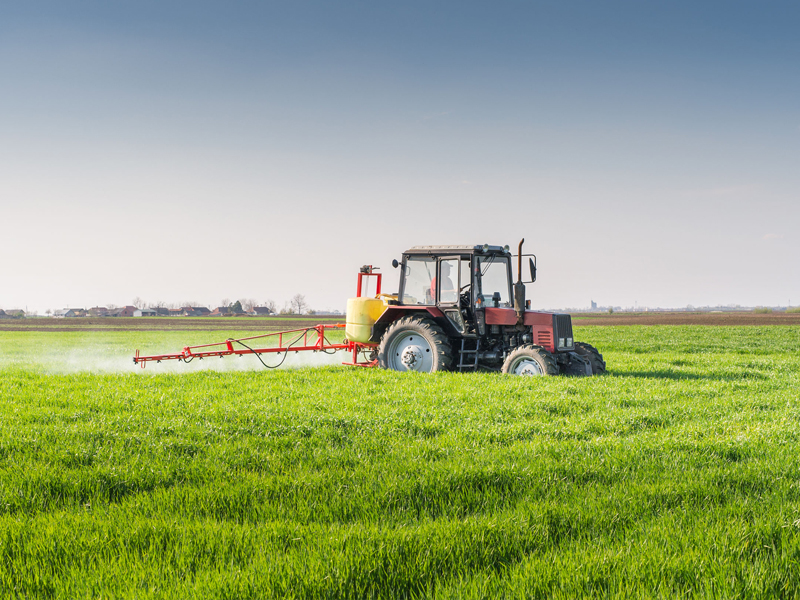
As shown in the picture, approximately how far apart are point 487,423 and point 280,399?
3.29 metres

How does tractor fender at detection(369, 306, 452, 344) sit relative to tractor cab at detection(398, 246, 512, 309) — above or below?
below

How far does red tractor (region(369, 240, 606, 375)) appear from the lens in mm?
12164

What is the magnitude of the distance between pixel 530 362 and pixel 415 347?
2.54 metres

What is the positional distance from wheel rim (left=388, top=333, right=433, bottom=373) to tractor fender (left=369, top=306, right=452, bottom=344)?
547 mm

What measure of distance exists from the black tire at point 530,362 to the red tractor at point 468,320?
0.09 ft

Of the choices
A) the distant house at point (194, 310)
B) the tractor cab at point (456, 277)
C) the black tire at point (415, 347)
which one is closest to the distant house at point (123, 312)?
the distant house at point (194, 310)

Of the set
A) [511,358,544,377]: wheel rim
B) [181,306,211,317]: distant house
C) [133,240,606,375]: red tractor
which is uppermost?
[181,306,211,317]: distant house

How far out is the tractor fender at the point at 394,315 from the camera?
12883mm

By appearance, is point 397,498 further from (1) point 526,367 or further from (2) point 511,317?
(2) point 511,317

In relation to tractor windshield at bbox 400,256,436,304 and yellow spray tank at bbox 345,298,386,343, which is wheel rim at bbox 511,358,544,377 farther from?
yellow spray tank at bbox 345,298,386,343

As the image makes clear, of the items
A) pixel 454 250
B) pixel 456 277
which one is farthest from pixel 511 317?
pixel 454 250

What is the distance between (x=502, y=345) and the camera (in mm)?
12672

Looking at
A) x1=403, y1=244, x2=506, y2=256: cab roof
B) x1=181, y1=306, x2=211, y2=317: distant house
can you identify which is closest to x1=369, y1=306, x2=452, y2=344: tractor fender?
x1=403, y1=244, x2=506, y2=256: cab roof

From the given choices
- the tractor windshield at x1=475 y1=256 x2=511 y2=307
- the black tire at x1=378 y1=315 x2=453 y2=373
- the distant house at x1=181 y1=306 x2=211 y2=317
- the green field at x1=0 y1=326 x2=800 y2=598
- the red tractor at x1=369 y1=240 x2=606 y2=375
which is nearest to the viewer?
the green field at x1=0 y1=326 x2=800 y2=598
